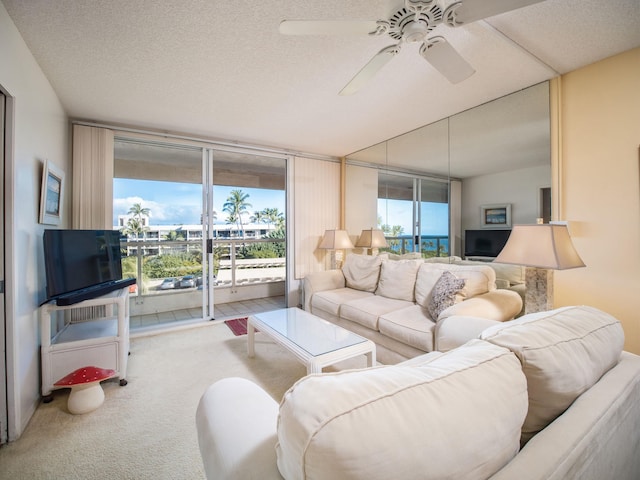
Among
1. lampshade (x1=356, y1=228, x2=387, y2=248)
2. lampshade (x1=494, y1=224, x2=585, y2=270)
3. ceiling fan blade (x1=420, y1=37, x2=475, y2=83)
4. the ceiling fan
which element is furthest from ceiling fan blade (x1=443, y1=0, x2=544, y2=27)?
lampshade (x1=356, y1=228, x2=387, y2=248)

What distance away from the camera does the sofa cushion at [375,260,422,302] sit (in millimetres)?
3004

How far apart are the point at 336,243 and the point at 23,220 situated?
3264 mm

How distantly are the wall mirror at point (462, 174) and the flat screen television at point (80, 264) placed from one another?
3.18 meters

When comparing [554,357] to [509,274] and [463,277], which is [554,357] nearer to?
[463,277]

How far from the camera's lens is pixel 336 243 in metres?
4.29

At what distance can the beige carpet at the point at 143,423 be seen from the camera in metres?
1.47

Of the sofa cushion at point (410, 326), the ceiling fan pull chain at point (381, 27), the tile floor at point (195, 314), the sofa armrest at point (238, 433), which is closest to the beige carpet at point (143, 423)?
the sofa cushion at point (410, 326)

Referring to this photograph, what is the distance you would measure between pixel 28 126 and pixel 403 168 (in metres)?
3.57

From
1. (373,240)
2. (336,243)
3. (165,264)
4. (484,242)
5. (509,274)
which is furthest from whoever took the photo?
(336,243)

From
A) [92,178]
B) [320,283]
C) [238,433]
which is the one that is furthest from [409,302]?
[92,178]

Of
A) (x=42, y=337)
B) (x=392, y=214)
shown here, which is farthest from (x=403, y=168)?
(x=42, y=337)

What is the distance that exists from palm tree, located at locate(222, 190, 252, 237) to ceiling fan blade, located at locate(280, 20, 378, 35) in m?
3.25

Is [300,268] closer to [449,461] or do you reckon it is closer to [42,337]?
[42,337]

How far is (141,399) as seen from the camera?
2082 mm
